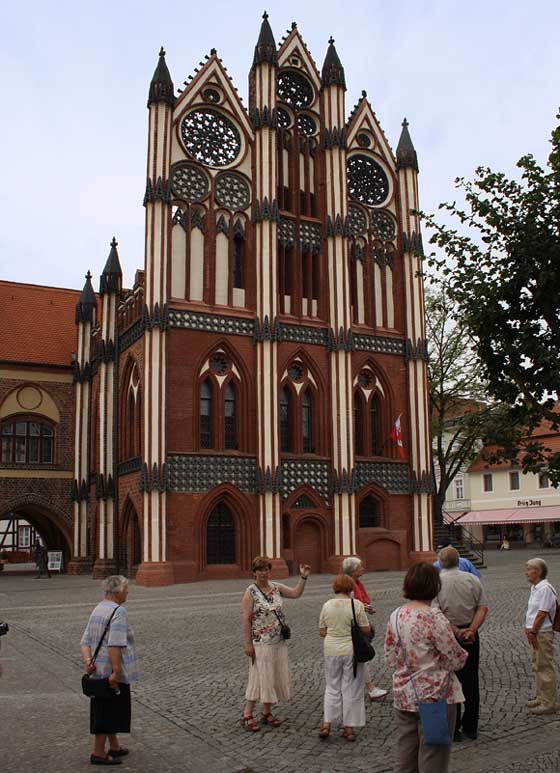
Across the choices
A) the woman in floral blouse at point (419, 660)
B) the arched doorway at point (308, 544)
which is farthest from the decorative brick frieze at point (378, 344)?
the woman in floral blouse at point (419, 660)

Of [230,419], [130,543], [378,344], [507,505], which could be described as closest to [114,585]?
[230,419]

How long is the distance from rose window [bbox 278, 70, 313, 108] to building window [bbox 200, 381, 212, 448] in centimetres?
1331

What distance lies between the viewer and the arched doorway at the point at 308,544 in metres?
33.1

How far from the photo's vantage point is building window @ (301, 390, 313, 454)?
112ft

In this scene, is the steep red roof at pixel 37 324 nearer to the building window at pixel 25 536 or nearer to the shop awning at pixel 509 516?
the shop awning at pixel 509 516

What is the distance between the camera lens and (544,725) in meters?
8.38

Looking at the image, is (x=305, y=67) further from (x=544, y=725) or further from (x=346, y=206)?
(x=544, y=725)

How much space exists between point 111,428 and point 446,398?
16564 mm

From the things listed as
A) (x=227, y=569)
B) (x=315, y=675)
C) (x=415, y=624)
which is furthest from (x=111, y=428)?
(x=415, y=624)

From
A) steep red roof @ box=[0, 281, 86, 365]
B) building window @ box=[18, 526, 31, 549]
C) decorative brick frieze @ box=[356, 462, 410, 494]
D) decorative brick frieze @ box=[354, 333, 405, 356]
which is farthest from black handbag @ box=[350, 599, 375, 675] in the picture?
building window @ box=[18, 526, 31, 549]

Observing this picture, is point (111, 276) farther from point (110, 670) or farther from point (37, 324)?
point (110, 670)

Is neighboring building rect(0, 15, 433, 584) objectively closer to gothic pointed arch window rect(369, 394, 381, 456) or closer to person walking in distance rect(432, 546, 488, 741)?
gothic pointed arch window rect(369, 394, 381, 456)

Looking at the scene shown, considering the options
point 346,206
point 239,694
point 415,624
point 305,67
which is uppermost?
point 305,67

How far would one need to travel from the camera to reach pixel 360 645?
7984 millimetres
